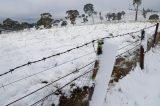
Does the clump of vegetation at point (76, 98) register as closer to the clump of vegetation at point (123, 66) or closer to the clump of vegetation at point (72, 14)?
the clump of vegetation at point (123, 66)

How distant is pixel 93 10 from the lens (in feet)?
304

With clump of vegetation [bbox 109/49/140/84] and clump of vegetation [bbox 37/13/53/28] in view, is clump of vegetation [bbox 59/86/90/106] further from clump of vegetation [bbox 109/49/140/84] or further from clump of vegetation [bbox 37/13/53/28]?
clump of vegetation [bbox 37/13/53/28]

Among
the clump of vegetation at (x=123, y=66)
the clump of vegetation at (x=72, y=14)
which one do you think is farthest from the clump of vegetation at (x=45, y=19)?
the clump of vegetation at (x=123, y=66)

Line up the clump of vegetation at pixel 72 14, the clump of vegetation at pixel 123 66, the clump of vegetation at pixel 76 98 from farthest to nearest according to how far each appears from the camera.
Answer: the clump of vegetation at pixel 72 14 < the clump of vegetation at pixel 123 66 < the clump of vegetation at pixel 76 98

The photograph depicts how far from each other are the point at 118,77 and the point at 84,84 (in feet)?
3.99

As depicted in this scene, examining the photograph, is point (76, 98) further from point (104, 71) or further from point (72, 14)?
point (72, 14)

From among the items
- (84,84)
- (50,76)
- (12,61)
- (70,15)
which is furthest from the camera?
(70,15)

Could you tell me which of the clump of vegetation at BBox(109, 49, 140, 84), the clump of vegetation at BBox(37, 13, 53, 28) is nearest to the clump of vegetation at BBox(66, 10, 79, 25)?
the clump of vegetation at BBox(37, 13, 53, 28)

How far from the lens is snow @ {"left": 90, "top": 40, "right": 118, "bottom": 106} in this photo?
13.8 ft

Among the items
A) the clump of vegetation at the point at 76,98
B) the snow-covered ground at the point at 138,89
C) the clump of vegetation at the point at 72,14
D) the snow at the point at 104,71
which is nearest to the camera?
the snow at the point at 104,71

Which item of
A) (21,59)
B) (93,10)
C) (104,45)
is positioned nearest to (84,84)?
(104,45)

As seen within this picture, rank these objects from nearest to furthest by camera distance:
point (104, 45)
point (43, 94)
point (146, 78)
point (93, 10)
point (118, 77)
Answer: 1. point (104, 45)
2. point (43, 94)
3. point (118, 77)
4. point (146, 78)
5. point (93, 10)

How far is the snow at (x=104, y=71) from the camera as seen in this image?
420cm

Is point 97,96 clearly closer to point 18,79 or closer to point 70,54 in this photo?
point 18,79
